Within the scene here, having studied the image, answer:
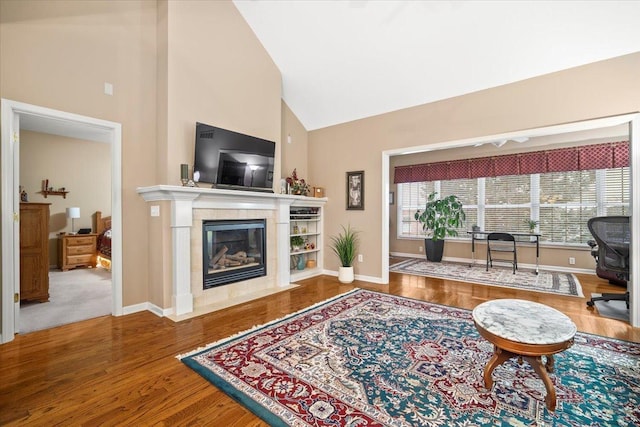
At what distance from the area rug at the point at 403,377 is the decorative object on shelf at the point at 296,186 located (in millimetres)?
2513

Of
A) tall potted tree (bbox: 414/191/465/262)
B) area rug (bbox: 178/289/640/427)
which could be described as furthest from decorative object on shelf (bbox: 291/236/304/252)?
tall potted tree (bbox: 414/191/465/262)

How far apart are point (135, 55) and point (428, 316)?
441 cm

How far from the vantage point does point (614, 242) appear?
330 centimetres

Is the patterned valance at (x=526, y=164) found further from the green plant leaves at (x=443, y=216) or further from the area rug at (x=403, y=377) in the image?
the area rug at (x=403, y=377)

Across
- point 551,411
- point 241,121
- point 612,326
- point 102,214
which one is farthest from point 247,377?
point 102,214

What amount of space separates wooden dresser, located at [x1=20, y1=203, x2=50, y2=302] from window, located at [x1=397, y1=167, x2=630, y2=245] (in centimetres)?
726

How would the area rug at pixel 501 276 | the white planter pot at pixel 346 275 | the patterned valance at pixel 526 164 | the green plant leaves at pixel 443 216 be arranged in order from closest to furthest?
the area rug at pixel 501 276 → the white planter pot at pixel 346 275 → the patterned valance at pixel 526 164 → the green plant leaves at pixel 443 216

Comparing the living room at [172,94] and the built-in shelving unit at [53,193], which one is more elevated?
the living room at [172,94]

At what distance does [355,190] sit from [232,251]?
225 centimetres

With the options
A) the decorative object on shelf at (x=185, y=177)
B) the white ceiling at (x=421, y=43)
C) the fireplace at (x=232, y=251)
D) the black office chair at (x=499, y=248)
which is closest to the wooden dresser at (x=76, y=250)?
the fireplace at (x=232, y=251)

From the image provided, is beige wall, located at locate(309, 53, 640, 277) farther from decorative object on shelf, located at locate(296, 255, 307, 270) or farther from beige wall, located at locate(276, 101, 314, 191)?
decorative object on shelf, located at locate(296, 255, 307, 270)

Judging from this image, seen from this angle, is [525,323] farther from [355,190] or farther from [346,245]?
[355,190]

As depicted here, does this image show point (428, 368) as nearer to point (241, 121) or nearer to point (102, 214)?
point (241, 121)

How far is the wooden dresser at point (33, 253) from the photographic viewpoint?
3.54 metres
